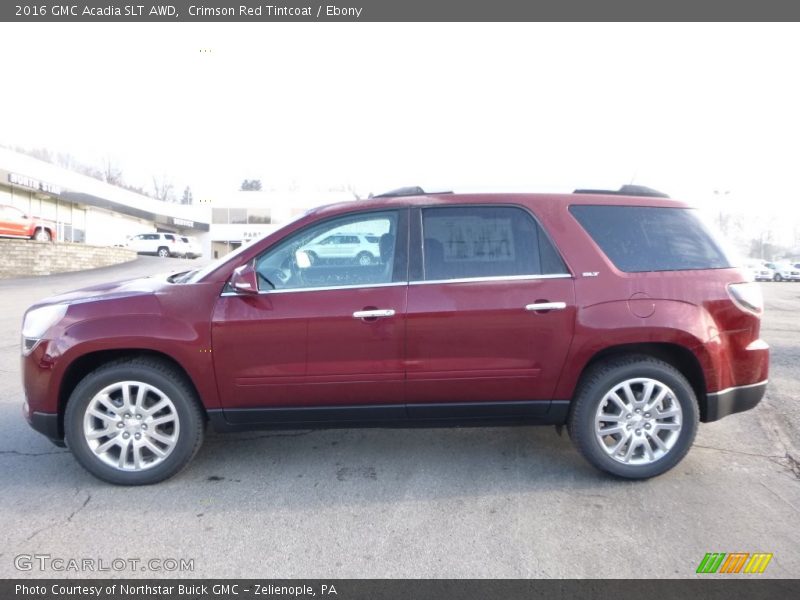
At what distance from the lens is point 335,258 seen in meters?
3.65

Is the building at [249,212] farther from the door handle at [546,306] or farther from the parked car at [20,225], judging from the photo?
the door handle at [546,306]

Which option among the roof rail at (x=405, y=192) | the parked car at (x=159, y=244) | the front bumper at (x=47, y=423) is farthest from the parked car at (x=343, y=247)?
the parked car at (x=159, y=244)

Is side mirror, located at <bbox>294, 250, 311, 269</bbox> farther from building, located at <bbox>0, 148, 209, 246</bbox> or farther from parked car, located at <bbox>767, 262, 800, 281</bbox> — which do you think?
parked car, located at <bbox>767, 262, 800, 281</bbox>

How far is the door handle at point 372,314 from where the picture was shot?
3430 mm

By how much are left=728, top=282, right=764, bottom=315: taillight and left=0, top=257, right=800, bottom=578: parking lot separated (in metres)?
1.14

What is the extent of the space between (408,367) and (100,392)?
2.02 metres

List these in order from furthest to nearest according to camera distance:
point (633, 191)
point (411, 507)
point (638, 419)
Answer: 1. point (633, 191)
2. point (638, 419)
3. point (411, 507)

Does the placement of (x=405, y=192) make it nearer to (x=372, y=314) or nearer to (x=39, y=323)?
(x=372, y=314)

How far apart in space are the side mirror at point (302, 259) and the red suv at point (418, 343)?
10 mm

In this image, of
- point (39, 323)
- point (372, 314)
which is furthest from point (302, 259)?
point (39, 323)

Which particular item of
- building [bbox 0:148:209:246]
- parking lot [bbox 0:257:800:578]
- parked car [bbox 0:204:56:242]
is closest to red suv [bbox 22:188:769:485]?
parking lot [bbox 0:257:800:578]

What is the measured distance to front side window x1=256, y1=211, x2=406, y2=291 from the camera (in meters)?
3.56

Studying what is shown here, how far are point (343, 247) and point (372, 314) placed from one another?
0.56 m
